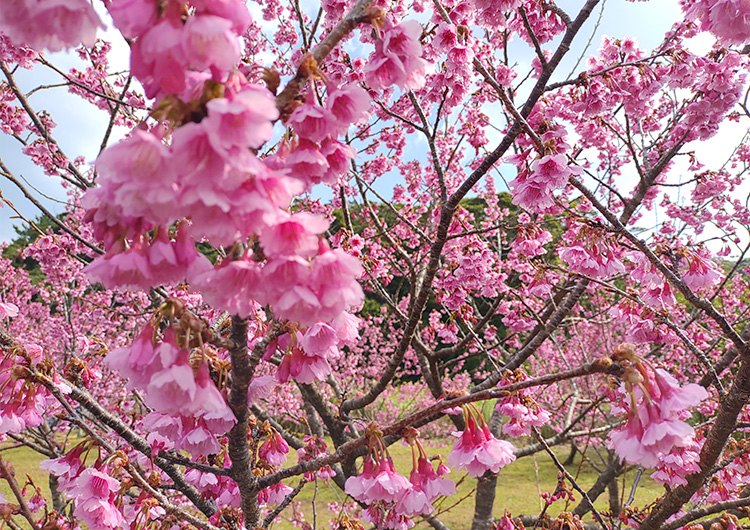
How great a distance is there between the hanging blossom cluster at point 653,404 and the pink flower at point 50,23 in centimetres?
121

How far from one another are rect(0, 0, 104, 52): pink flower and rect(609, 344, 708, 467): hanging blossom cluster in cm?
121

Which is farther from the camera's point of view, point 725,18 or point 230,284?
point 725,18

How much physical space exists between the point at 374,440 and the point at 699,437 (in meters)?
3.09

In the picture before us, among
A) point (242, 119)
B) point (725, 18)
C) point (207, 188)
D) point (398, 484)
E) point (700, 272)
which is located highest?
point (725, 18)

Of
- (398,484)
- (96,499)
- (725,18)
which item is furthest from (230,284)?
(725,18)

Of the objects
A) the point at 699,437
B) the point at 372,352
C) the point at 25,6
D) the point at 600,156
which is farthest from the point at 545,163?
the point at 372,352

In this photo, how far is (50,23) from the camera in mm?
760

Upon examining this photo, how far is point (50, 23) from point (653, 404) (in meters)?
1.38

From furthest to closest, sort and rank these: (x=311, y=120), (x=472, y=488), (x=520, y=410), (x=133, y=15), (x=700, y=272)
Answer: (x=472, y=488) → (x=700, y=272) → (x=520, y=410) → (x=311, y=120) → (x=133, y=15)

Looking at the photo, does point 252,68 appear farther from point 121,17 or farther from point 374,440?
point 374,440

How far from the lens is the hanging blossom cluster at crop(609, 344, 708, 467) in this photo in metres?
0.91

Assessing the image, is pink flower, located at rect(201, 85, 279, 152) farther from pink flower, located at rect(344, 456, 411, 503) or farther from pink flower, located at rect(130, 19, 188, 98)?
pink flower, located at rect(344, 456, 411, 503)

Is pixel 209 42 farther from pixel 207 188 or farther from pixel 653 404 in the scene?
pixel 653 404

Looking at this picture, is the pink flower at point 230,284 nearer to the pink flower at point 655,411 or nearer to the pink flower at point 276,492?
the pink flower at point 655,411
